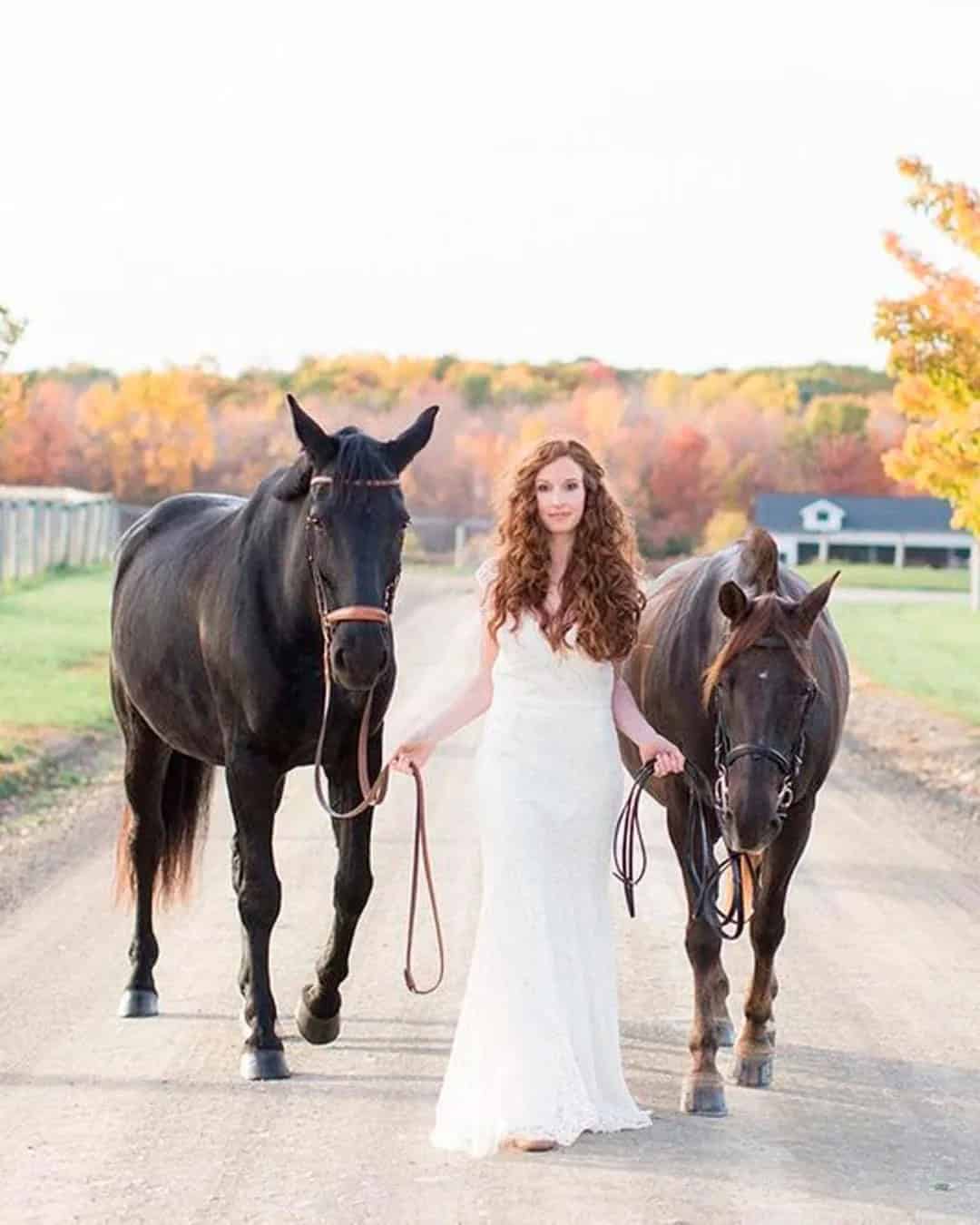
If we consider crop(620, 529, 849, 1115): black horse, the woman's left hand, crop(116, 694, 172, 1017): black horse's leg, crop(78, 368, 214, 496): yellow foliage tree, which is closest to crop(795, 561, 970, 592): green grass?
crop(78, 368, 214, 496): yellow foliage tree

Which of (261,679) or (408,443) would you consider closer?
(408,443)

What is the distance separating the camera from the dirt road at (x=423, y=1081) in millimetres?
5625

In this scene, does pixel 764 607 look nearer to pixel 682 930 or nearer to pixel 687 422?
pixel 682 930

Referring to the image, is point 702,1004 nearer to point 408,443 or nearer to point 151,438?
point 408,443

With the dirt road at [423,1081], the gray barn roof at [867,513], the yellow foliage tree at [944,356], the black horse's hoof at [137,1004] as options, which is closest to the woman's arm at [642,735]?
the dirt road at [423,1081]

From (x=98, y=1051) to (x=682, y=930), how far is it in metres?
3.21

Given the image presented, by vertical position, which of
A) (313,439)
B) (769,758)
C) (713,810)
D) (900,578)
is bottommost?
(900,578)

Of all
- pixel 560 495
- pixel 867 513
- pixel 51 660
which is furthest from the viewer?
pixel 867 513

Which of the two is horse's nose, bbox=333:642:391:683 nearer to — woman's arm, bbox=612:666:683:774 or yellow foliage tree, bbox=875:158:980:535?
woman's arm, bbox=612:666:683:774

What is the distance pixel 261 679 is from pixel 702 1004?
1759 mm

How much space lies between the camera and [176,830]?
8.74m

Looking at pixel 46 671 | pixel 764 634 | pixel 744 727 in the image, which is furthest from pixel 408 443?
pixel 46 671

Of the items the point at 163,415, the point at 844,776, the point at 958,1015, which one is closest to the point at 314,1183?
the point at 958,1015

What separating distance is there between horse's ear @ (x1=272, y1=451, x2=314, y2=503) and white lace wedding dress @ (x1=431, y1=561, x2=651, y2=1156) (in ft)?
2.60
